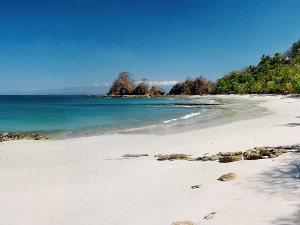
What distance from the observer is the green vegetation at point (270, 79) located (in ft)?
243

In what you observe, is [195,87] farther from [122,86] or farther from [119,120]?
[119,120]

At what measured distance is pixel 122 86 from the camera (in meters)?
140

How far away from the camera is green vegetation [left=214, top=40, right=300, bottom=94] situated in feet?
243

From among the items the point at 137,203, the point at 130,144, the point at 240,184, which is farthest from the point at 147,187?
the point at 130,144

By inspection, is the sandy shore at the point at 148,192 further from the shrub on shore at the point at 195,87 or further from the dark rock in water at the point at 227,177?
the shrub on shore at the point at 195,87

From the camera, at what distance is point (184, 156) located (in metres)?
8.96

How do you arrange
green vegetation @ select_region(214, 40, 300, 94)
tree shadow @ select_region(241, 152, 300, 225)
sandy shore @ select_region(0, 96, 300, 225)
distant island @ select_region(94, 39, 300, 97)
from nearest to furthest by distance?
tree shadow @ select_region(241, 152, 300, 225)
sandy shore @ select_region(0, 96, 300, 225)
green vegetation @ select_region(214, 40, 300, 94)
distant island @ select_region(94, 39, 300, 97)

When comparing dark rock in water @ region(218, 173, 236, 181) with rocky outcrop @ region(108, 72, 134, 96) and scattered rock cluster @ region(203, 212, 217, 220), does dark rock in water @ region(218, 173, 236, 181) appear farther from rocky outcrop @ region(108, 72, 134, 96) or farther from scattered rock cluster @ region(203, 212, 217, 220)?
rocky outcrop @ region(108, 72, 134, 96)

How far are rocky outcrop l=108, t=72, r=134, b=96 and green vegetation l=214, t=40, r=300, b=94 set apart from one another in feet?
149

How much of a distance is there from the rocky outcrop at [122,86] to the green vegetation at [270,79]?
149 feet

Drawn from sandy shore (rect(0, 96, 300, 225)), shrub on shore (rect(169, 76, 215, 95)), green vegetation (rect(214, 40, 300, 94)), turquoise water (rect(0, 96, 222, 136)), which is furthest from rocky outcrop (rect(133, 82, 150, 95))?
sandy shore (rect(0, 96, 300, 225))

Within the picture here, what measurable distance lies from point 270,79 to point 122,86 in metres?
76.9

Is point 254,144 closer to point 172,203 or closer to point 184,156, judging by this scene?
point 184,156

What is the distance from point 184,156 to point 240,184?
359cm
